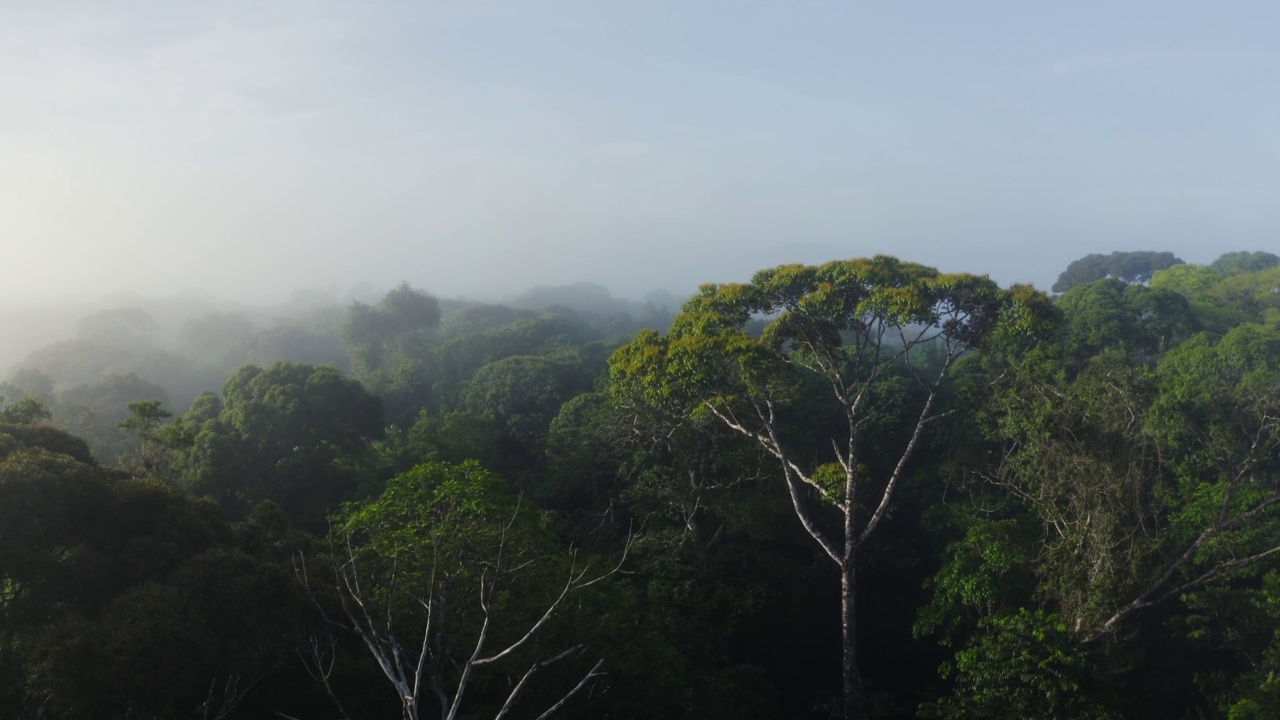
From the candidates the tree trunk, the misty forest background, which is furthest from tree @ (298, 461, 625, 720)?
the tree trunk

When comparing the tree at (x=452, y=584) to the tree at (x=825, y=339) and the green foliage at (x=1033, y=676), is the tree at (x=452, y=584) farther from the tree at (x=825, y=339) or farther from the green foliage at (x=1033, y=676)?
the green foliage at (x=1033, y=676)

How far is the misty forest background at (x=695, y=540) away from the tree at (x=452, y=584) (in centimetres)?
6

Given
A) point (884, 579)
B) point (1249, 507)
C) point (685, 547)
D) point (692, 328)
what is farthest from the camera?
point (884, 579)

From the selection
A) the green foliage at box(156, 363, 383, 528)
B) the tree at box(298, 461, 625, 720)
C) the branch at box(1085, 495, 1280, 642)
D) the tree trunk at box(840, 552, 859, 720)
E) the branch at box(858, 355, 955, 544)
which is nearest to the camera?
the tree at box(298, 461, 625, 720)

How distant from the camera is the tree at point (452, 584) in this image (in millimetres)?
8656

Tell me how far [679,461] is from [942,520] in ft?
22.4

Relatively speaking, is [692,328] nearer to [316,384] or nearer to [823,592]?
[823,592]

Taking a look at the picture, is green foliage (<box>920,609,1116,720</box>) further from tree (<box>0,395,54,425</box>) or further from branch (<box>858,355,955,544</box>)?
tree (<box>0,395,54,425</box>)

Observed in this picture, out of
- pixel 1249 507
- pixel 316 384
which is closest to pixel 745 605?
pixel 1249 507

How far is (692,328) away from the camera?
12922 mm

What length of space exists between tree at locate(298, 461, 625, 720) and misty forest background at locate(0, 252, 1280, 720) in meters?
0.06

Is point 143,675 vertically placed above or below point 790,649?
above

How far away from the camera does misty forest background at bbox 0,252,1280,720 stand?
7.69m

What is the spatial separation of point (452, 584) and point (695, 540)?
21.8ft
